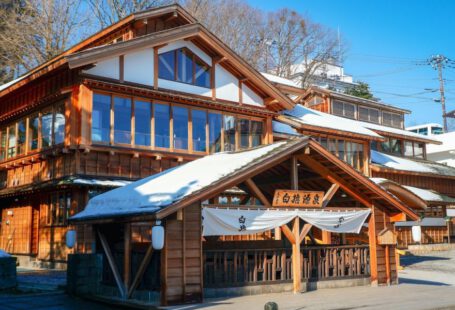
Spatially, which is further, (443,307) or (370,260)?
(370,260)

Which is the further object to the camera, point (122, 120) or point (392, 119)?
point (392, 119)

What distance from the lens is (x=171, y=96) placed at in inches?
827

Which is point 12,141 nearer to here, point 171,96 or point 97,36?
point 97,36

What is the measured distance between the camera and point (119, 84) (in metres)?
19.7

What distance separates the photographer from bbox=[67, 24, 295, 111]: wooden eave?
18672 millimetres

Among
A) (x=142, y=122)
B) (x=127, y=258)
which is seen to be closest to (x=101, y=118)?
(x=142, y=122)

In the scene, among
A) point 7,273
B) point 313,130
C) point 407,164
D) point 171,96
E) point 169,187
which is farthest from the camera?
point 407,164

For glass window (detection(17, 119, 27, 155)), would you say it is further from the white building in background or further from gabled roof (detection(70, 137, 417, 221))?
the white building in background

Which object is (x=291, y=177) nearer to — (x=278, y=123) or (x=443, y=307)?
(x=443, y=307)

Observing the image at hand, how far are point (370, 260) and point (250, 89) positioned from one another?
1053cm

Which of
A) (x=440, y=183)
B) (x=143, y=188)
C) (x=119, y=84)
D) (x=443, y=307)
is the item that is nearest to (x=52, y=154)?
(x=119, y=84)

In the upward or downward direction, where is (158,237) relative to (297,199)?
downward

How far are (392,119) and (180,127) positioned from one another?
21868 millimetres

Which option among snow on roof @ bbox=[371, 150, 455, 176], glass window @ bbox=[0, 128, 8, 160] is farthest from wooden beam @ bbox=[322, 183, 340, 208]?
snow on roof @ bbox=[371, 150, 455, 176]
